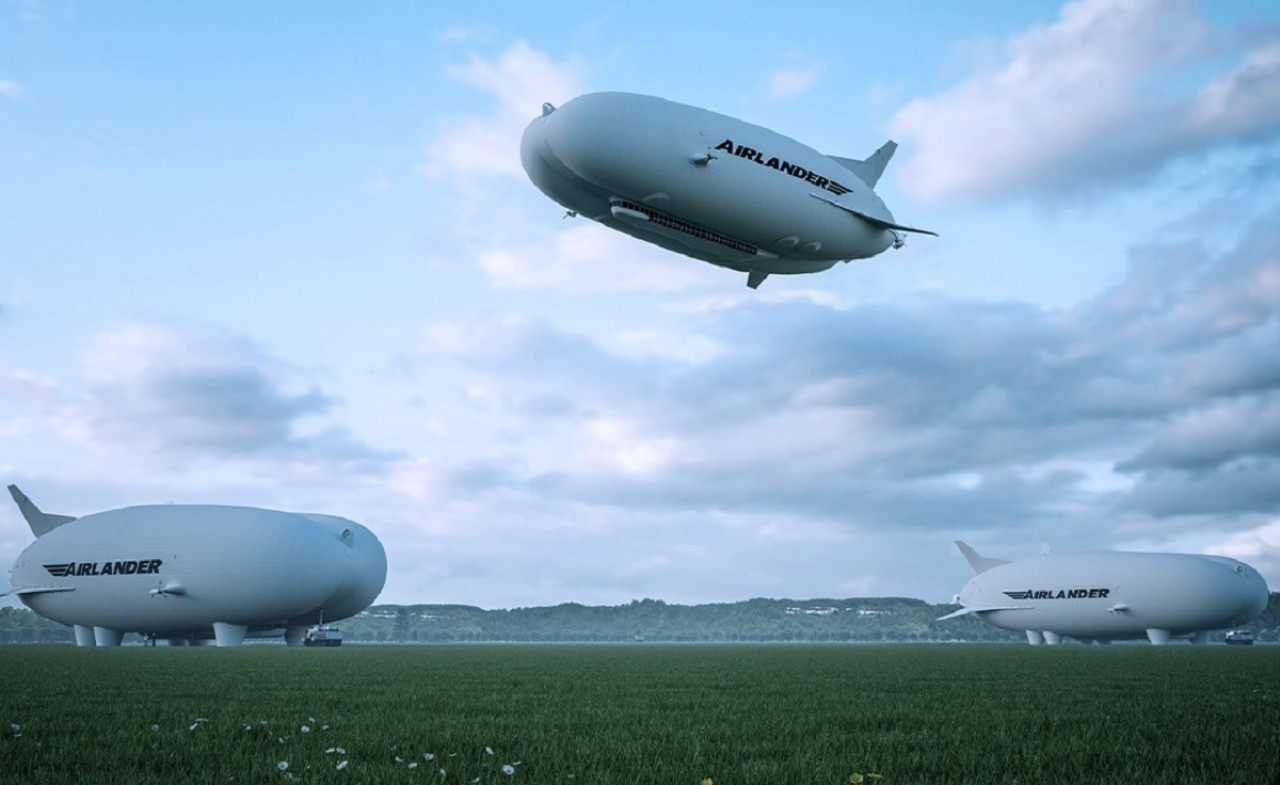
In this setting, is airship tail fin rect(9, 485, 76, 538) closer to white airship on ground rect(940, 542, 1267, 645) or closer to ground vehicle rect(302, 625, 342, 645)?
ground vehicle rect(302, 625, 342, 645)

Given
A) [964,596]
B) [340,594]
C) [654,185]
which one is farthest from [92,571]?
[964,596]

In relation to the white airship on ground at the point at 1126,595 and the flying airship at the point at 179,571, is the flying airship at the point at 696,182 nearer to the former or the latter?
the flying airship at the point at 179,571

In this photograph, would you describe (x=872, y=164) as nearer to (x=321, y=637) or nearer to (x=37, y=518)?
A: (x=321, y=637)

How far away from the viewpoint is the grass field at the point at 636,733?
8078mm

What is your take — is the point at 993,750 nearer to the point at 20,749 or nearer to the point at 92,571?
the point at 20,749

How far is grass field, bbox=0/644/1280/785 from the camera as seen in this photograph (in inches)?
318

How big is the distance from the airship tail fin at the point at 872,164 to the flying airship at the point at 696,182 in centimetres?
622

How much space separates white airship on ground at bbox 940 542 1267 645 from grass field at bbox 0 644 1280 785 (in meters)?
83.4

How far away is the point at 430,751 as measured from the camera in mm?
9453

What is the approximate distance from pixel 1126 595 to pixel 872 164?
74108mm

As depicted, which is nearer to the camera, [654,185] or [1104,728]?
[1104,728]

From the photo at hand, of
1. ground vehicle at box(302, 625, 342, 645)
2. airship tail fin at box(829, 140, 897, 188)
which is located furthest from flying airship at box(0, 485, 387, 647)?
airship tail fin at box(829, 140, 897, 188)

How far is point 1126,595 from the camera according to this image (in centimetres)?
9419

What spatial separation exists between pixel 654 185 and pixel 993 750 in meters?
18.0
